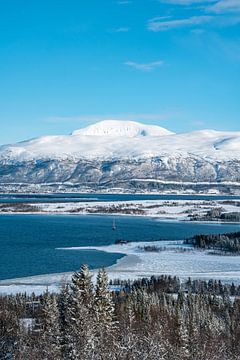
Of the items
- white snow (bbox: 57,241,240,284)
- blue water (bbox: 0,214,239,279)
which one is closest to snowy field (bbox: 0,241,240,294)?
white snow (bbox: 57,241,240,284)

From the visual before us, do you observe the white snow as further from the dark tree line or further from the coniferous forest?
the coniferous forest

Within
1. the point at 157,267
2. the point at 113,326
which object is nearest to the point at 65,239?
the point at 157,267

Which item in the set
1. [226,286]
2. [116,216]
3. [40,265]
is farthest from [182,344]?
[116,216]

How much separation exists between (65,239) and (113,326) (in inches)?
1498

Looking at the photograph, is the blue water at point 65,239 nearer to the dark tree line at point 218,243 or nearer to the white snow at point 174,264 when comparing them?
the white snow at point 174,264

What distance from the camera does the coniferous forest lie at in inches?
618

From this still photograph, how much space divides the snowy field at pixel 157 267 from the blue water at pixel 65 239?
2.10 meters

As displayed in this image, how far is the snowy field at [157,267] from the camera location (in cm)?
3255

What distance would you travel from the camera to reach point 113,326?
2070 cm

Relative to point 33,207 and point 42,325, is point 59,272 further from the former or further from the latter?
point 33,207

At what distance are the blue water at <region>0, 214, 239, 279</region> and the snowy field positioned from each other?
210cm

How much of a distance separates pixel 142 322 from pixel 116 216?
7678cm

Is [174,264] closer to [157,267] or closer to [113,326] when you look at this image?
[157,267]

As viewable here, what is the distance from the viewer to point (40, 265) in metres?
40.0
